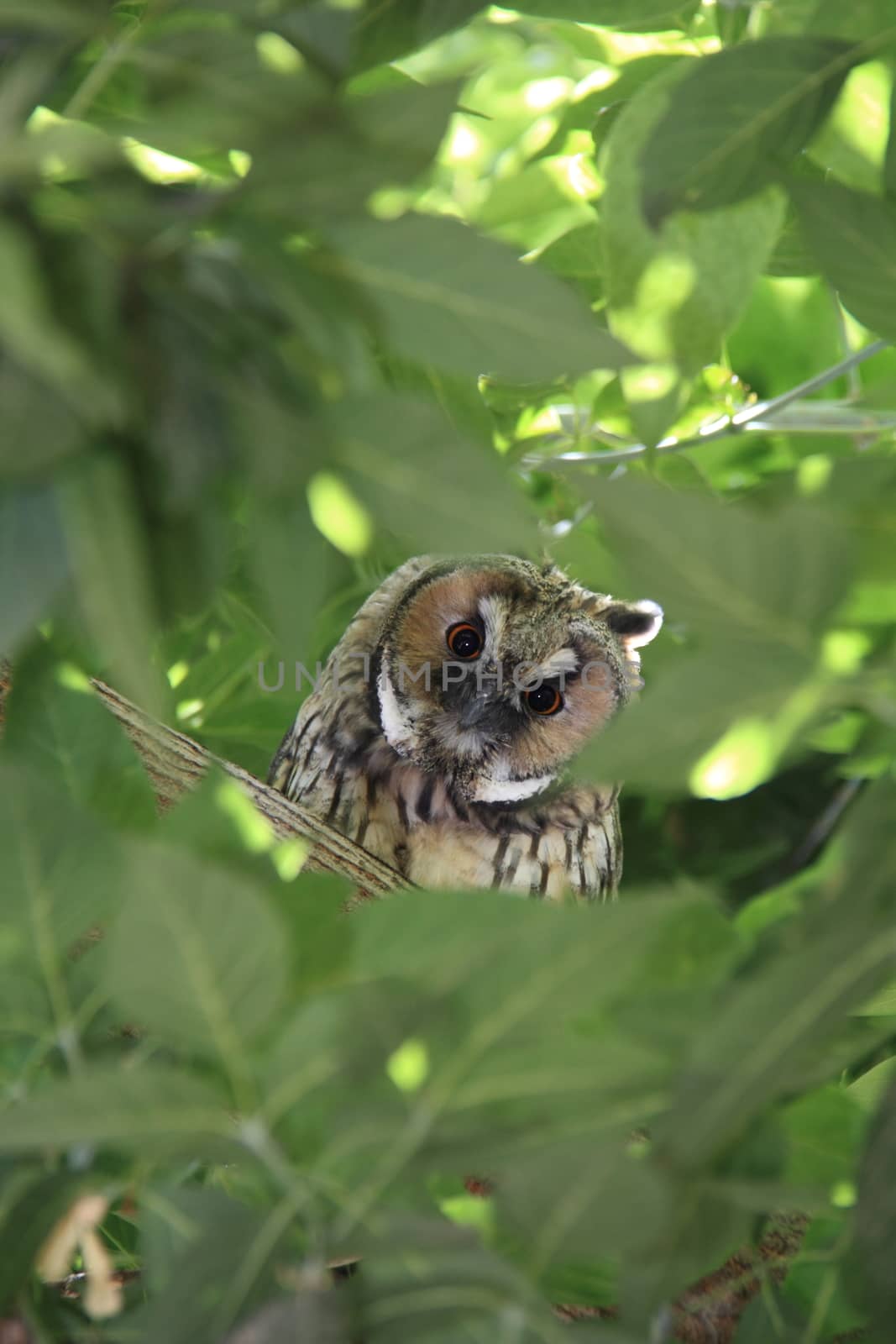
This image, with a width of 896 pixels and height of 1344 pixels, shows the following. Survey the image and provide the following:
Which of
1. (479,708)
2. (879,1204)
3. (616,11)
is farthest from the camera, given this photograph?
(479,708)

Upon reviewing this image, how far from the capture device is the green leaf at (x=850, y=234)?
62cm

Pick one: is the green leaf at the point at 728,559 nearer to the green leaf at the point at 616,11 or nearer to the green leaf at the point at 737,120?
the green leaf at the point at 737,120

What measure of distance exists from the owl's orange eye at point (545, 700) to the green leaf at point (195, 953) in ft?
5.20

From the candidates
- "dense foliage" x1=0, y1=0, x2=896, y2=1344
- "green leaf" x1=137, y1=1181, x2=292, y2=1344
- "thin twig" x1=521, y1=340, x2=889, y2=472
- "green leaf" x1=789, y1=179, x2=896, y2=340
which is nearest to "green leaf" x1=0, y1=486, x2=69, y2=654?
"dense foliage" x1=0, y1=0, x2=896, y2=1344

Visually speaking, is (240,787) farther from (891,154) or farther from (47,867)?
(891,154)

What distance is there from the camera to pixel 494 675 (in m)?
1.90

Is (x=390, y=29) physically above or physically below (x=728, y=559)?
above

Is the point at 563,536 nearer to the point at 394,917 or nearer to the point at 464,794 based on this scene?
the point at 394,917

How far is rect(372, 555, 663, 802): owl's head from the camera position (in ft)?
6.20

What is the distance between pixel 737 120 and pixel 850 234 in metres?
0.09

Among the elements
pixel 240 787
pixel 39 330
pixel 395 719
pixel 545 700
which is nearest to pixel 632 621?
pixel 545 700

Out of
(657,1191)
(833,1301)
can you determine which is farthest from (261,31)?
(833,1301)

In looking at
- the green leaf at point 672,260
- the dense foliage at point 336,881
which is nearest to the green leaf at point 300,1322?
Answer: the dense foliage at point 336,881

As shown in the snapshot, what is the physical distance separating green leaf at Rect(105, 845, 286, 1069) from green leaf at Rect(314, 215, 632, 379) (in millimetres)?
194
